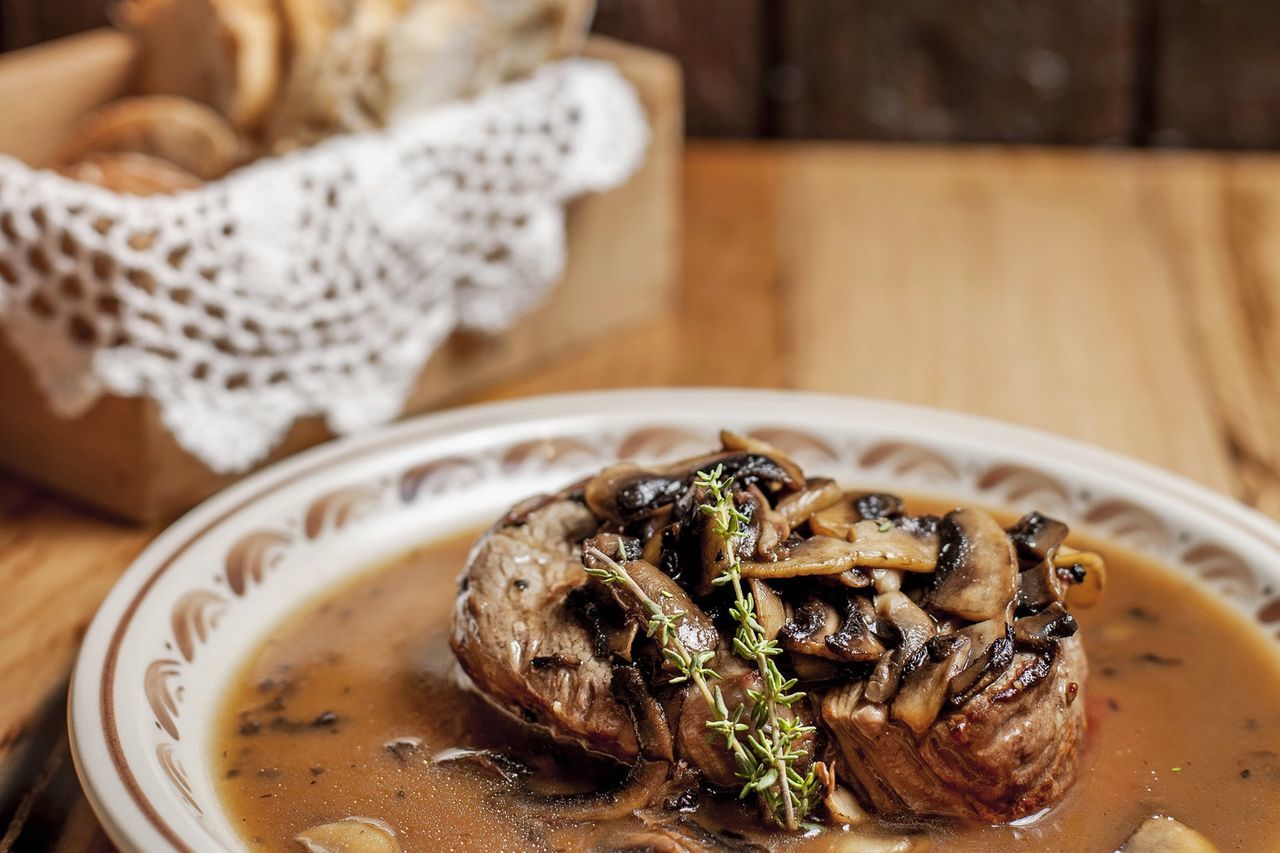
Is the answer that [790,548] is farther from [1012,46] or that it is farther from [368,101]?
[1012,46]

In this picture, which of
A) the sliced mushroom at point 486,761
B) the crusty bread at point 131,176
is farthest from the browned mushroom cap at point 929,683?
the crusty bread at point 131,176

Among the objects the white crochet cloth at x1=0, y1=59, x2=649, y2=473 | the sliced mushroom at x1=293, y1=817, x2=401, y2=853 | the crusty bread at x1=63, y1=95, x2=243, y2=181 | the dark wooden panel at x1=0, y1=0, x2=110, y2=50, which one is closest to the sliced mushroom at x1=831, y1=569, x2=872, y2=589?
the sliced mushroom at x1=293, y1=817, x2=401, y2=853

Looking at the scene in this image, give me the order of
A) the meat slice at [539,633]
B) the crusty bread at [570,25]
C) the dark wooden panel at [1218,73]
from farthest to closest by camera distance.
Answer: the dark wooden panel at [1218,73] < the crusty bread at [570,25] < the meat slice at [539,633]

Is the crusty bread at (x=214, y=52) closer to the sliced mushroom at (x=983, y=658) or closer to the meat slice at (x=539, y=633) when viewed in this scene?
the meat slice at (x=539, y=633)

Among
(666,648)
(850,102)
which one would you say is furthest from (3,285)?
(850,102)

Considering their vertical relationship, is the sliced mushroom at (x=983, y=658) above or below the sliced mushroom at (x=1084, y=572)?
above

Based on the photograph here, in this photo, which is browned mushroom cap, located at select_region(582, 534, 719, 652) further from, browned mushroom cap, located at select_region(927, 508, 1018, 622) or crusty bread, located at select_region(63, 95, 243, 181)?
crusty bread, located at select_region(63, 95, 243, 181)
